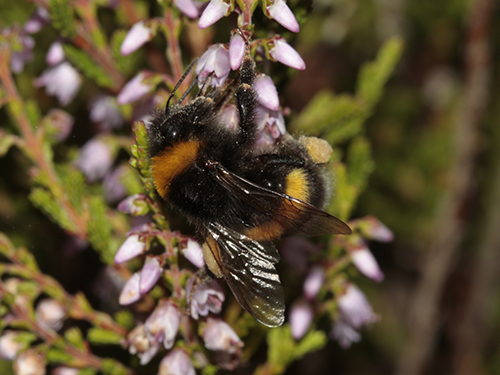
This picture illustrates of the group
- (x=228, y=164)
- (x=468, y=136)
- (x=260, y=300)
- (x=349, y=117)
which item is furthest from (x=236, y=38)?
(x=468, y=136)

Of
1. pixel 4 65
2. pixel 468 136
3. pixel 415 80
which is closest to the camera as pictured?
pixel 4 65

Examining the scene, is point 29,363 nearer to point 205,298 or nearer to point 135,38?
point 205,298

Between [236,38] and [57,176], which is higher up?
[236,38]

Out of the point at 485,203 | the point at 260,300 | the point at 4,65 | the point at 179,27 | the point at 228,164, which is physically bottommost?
the point at 485,203

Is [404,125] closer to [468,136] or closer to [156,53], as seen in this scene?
[468,136]

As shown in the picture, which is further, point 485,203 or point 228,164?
point 485,203
